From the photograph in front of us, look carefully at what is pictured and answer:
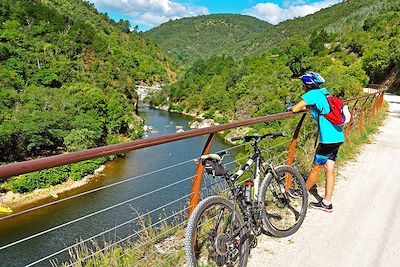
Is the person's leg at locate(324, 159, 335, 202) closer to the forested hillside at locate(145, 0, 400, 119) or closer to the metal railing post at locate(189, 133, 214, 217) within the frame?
the metal railing post at locate(189, 133, 214, 217)

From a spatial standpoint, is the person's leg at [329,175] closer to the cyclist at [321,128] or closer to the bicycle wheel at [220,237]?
the cyclist at [321,128]

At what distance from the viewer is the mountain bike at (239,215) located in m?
2.87

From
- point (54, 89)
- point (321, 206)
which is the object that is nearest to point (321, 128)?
point (321, 206)

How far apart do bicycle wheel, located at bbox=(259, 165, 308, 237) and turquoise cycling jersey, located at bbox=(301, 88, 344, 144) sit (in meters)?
0.56

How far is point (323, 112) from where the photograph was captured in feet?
13.6

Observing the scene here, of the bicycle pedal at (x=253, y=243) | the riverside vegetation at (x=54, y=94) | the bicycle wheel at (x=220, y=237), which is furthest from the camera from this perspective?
the riverside vegetation at (x=54, y=94)

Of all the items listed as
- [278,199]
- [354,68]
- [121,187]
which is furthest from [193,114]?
[278,199]

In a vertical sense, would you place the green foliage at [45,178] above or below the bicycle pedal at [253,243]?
below

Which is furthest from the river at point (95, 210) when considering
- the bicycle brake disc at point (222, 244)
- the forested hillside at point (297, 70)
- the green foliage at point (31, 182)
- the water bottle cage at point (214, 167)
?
the forested hillside at point (297, 70)

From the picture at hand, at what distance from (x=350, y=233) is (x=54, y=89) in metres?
56.7

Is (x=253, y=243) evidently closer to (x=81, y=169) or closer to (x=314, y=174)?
(x=314, y=174)

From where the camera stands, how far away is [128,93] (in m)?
78.2

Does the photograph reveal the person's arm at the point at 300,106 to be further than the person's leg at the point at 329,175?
No

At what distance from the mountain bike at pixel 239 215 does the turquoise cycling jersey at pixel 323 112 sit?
0.61 m
